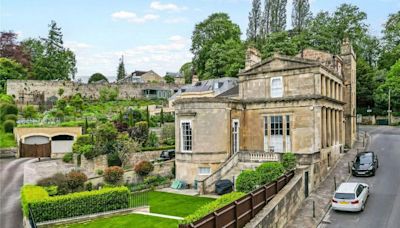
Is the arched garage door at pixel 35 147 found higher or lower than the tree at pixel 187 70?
lower

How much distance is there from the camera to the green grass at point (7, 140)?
39416 millimetres

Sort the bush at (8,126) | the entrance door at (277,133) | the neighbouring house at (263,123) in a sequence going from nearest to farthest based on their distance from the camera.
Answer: the neighbouring house at (263,123)
the entrance door at (277,133)
the bush at (8,126)

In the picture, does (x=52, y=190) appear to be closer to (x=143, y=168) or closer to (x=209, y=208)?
(x=143, y=168)

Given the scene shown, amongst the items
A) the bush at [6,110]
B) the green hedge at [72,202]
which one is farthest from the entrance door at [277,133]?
the bush at [6,110]

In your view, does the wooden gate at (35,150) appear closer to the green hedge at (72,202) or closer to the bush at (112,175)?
the bush at (112,175)

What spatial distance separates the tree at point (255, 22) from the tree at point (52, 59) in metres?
39.8

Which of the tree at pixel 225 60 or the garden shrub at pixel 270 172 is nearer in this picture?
the garden shrub at pixel 270 172

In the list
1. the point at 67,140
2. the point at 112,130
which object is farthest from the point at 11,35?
the point at 112,130

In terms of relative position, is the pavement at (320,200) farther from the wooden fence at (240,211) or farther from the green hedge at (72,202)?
the green hedge at (72,202)

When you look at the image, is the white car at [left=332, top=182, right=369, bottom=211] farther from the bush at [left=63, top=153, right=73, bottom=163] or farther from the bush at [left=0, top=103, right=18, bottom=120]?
the bush at [left=0, top=103, right=18, bottom=120]

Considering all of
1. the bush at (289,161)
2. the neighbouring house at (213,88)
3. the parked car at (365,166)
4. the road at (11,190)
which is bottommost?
the road at (11,190)

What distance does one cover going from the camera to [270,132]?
2808cm

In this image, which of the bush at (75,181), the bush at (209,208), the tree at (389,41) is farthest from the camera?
the tree at (389,41)

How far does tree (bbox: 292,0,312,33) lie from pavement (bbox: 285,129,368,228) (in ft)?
142
